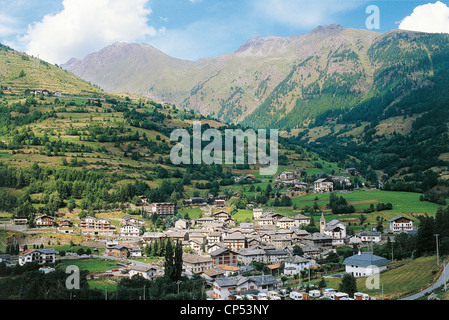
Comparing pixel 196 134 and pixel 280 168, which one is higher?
pixel 196 134

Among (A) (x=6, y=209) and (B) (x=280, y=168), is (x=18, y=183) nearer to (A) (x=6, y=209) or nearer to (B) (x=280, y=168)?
(A) (x=6, y=209)

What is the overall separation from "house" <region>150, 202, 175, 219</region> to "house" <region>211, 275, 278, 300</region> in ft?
93.4

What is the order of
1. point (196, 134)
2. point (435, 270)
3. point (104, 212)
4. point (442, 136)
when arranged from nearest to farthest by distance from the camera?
point (435, 270) → point (104, 212) → point (442, 136) → point (196, 134)

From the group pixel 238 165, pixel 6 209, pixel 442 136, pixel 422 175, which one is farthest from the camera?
pixel 442 136

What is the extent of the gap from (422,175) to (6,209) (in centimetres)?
6177

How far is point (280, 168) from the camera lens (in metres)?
84.4

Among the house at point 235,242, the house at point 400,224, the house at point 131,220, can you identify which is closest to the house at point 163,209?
the house at point 131,220

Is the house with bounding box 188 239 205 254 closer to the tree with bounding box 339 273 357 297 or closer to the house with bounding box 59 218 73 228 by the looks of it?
the house with bounding box 59 218 73 228

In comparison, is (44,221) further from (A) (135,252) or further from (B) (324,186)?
(B) (324,186)

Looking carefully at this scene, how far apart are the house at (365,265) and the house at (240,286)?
255 inches

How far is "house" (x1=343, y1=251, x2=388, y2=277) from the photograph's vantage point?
28.6 meters

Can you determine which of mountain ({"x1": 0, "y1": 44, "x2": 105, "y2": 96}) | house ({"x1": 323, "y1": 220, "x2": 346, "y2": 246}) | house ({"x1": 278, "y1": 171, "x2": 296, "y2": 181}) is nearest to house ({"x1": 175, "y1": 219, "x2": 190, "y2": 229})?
house ({"x1": 323, "y1": 220, "x2": 346, "y2": 246})

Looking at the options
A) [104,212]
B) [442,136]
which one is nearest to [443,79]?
[442,136]

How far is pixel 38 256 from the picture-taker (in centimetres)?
3262
